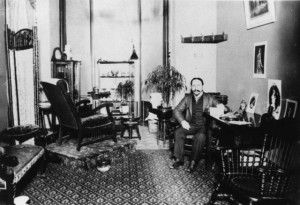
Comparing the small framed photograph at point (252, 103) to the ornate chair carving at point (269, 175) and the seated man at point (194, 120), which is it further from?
the ornate chair carving at point (269, 175)

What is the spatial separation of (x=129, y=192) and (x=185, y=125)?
138 centimetres

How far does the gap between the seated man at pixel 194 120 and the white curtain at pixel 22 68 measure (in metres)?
2.48

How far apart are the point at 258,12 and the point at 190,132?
195 centimetres

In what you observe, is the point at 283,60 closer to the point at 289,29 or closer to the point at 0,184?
the point at 289,29

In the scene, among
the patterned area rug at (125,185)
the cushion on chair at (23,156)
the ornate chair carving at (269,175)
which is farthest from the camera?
the patterned area rug at (125,185)

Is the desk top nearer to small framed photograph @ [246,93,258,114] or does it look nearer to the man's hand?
small framed photograph @ [246,93,258,114]

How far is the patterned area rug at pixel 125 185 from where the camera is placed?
327 cm

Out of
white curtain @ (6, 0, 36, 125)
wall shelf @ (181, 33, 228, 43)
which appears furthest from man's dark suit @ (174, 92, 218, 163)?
white curtain @ (6, 0, 36, 125)

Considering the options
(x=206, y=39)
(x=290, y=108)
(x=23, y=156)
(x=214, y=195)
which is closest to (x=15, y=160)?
(x=23, y=156)

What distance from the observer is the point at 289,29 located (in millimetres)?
3520

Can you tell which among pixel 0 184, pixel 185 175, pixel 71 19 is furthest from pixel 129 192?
pixel 71 19

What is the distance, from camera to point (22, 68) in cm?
498

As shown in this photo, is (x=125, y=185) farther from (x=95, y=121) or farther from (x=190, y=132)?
(x=95, y=121)

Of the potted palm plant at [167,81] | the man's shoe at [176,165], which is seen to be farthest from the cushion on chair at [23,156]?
the potted palm plant at [167,81]
